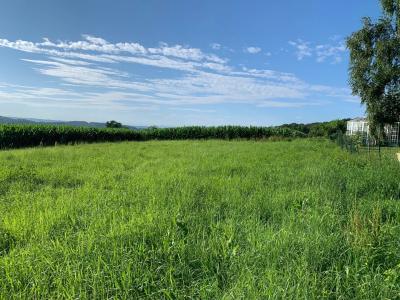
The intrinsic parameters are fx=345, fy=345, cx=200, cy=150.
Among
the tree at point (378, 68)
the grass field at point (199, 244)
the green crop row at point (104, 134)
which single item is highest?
the tree at point (378, 68)

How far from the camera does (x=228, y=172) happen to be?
359 inches

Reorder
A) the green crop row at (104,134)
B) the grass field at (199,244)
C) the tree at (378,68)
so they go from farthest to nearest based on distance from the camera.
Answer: the green crop row at (104,134) < the tree at (378,68) < the grass field at (199,244)

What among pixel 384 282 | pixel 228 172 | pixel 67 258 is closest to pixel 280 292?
pixel 384 282

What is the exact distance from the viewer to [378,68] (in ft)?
63.4

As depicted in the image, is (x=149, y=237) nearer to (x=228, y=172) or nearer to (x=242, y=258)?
(x=242, y=258)

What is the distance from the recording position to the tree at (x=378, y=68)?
18766mm

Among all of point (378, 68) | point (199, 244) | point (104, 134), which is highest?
point (378, 68)

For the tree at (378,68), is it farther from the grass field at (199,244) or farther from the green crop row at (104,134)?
the green crop row at (104,134)

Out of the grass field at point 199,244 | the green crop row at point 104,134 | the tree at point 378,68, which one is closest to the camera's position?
the grass field at point 199,244

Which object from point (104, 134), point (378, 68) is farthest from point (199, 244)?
point (104, 134)

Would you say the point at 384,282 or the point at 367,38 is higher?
the point at 367,38

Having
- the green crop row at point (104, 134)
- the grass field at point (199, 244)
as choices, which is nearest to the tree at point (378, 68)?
the grass field at point (199, 244)

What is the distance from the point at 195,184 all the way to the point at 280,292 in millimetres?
4539

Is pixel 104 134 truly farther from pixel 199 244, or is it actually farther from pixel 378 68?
pixel 199 244
